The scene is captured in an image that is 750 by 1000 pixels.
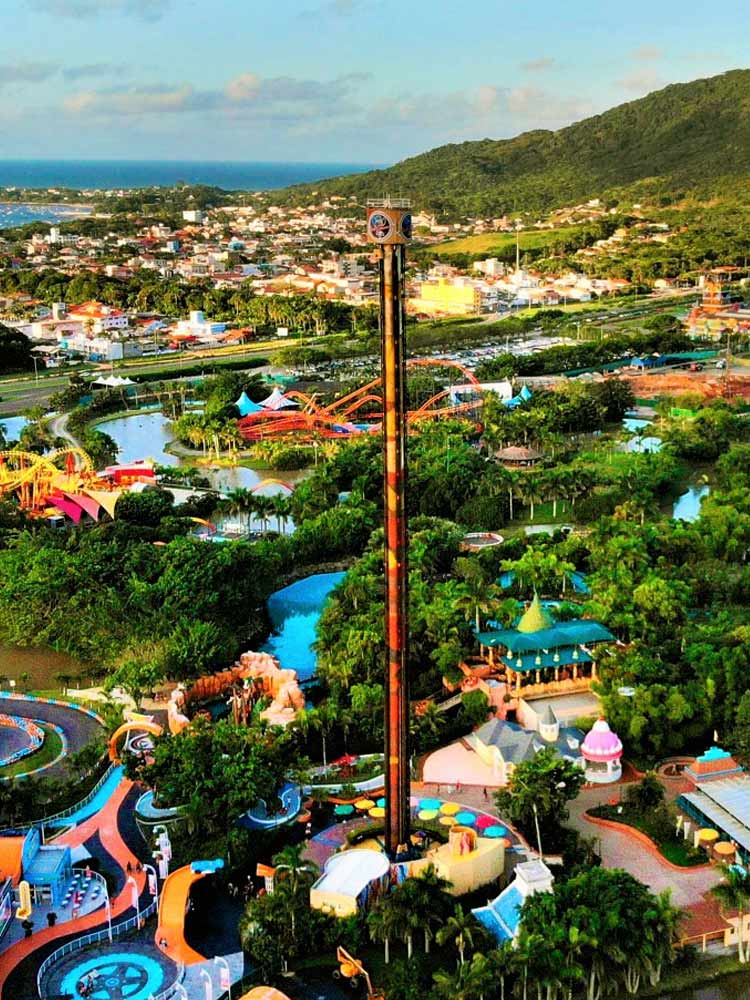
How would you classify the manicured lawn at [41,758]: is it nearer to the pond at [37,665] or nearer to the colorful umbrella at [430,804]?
the pond at [37,665]

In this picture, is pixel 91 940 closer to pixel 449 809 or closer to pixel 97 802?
pixel 97 802

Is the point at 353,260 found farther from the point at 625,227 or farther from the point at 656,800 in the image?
the point at 656,800

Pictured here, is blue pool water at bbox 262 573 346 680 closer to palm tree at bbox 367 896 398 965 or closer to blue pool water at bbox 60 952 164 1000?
palm tree at bbox 367 896 398 965

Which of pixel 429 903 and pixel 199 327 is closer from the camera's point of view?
pixel 429 903

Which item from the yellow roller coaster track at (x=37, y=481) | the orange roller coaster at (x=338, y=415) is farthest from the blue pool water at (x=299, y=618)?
the orange roller coaster at (x=338, y=415)

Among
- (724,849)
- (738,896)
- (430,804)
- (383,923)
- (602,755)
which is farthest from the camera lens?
(602,755)

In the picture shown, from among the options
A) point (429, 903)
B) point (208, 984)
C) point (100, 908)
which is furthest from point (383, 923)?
point (100, 908)
